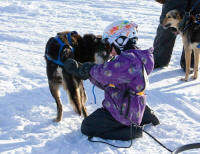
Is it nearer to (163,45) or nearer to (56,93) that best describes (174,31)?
(163,45)

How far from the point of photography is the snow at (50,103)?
2.71m

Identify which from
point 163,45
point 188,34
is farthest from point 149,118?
point 163,45

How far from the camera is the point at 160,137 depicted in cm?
291

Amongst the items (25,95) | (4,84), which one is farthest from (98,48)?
(4,84)

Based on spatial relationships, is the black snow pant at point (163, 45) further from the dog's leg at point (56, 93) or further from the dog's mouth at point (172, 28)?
the dog's leg at point (56, 93)

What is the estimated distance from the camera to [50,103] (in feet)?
12.1

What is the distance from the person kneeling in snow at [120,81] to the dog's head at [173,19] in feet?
8.15

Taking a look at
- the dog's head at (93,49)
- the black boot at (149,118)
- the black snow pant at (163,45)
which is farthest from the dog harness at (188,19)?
the black boot at (149,118)

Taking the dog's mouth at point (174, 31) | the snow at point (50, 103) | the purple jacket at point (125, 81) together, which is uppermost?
the dog's mouth at point (174, 31)

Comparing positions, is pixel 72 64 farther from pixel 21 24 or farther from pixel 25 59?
pixel 21 24

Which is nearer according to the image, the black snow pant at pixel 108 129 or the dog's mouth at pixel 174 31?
the black snow pant at pixel 108 129

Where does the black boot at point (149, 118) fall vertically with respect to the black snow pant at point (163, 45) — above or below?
below

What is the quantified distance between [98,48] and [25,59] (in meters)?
2.63

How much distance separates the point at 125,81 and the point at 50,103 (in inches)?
62.5
